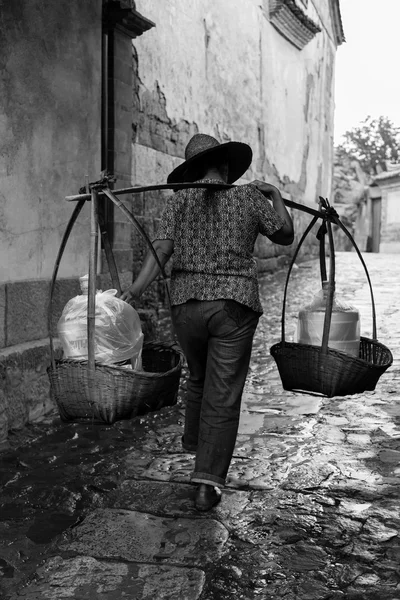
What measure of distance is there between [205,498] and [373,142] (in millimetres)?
45699

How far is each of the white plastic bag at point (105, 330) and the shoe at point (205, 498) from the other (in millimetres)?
634

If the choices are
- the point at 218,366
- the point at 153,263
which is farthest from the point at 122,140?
the point at 218,366

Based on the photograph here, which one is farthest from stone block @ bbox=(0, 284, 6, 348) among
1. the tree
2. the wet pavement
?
the tree

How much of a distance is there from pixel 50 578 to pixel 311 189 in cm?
1493

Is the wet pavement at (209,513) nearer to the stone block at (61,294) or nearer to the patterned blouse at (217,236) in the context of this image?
the stone block at (61,294)

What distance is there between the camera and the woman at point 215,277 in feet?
10.2

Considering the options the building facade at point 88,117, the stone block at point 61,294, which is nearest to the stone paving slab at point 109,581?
the building facade at point 88,117

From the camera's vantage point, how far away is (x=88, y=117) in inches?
218

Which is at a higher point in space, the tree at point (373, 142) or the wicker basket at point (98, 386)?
the tree at point (373, 142)

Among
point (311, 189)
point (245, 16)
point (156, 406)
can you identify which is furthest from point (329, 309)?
point (311, 189)

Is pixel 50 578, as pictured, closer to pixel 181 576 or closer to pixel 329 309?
pixel 181 576

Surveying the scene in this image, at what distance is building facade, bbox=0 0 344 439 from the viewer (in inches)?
181

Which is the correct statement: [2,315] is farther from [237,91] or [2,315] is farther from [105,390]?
[237,91]

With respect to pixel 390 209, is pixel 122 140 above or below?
below
